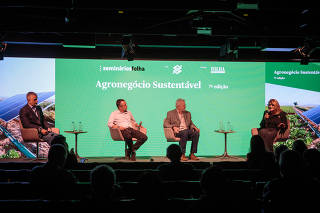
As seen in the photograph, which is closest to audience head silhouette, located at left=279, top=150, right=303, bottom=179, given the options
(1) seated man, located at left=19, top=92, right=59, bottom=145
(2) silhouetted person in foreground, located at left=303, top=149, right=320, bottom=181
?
(2) silhouetted person in foreground, located at left=303, top=149, right=320, bottom=181

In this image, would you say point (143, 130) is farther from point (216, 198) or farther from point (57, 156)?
point (216, 198)

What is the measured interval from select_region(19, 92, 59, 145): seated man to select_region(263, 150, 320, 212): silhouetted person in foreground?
550 centimetres

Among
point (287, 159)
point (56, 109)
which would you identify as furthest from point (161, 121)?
point (287, 159)

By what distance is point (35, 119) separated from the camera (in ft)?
23.5

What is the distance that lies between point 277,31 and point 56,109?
5403 millimetres

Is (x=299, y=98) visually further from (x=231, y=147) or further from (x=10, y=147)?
(x=10, y=147)

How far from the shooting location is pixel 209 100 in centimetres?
838

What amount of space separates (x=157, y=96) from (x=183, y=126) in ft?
3.58

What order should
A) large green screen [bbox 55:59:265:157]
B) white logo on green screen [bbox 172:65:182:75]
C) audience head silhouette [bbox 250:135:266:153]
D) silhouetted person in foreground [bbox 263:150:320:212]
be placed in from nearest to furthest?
silhouetted person in foreground [bbox 263:150:320:212] → audience head silhouette [bbox 250:135:266:153] → large green screen [bbox 55:59:265:157] → white logo on green screen [bbox 172:65:182:75]

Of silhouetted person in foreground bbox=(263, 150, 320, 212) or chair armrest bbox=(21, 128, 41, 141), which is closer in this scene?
silhouetted person in foreground bbox=(263, 150, 320, 212)

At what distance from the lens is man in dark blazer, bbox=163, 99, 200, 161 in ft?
24.0

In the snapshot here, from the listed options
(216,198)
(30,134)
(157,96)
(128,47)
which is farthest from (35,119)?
Answer: (216,198)

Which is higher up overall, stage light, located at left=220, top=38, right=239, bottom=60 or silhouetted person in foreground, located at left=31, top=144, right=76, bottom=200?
stage light, located at left=220, top=38, right=239, bottom=60

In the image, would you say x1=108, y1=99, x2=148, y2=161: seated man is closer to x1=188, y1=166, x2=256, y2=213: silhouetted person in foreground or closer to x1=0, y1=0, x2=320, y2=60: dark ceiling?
x1=0, y1=0, x2=320, y2=60: dark ceiling
